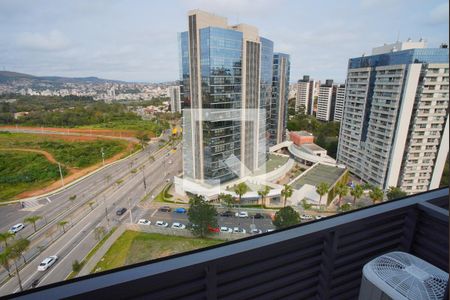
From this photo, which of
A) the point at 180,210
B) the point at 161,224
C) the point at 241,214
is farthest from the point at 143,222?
the point at 241,214

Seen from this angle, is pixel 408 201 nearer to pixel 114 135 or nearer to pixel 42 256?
pixel 42 256

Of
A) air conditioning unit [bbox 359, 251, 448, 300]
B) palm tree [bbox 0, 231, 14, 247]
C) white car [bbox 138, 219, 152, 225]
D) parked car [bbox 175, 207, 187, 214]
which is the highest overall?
air conditioning unit [bbox 359, 251, 448, 300]

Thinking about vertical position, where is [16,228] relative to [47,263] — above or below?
Answer: above

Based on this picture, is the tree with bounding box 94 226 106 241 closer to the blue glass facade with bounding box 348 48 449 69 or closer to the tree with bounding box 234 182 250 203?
the tree with bounding box 234 182 250 203

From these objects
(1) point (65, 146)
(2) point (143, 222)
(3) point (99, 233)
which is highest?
(1) point (65, 146)

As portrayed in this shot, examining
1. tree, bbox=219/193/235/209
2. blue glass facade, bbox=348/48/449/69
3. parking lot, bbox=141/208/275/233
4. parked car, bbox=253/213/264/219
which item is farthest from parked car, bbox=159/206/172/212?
blue glass facade, bbox=348/48/449/69

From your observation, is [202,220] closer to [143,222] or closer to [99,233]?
[143,222]

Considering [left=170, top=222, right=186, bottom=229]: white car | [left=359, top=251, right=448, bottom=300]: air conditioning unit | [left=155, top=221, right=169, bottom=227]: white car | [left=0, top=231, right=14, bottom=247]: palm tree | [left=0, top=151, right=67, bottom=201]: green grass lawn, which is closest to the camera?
[left=359, top=251, right=448, bottom=300]: air conditioning unit
